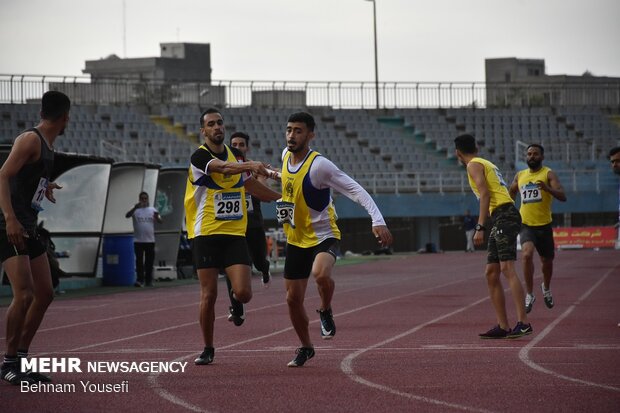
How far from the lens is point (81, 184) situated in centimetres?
2619

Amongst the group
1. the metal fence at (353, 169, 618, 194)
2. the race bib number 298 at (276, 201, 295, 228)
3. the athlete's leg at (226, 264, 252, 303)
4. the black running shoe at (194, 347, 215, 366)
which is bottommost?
the black running shoe at (194, 347, 215, 366)

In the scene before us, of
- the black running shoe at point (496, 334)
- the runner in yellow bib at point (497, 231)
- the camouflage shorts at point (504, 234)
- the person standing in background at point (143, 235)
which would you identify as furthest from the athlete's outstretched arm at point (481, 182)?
the person standing in background at point (143, 235)

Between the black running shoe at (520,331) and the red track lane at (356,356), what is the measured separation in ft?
0.64

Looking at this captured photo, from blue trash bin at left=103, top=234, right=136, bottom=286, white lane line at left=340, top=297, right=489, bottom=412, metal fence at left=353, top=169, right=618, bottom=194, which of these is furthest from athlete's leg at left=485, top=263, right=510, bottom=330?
metal fence at left=353, top=169, right=618, bottom=194

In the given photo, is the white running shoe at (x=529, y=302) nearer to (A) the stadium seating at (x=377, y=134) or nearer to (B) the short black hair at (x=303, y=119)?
(B) the short black hair at (x=303, y=119)

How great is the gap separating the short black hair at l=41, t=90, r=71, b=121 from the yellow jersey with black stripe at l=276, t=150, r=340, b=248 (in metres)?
1.89

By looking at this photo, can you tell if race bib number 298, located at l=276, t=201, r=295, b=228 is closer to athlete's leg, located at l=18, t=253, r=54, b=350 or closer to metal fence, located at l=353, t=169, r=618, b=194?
athlete's leg, located at l=18, t=253, r=54, b=350

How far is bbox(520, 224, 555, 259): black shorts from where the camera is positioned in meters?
16.2

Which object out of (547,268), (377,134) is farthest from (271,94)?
(547,268)

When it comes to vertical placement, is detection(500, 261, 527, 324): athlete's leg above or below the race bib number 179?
below

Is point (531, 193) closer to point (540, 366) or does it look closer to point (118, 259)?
point (540, 366)

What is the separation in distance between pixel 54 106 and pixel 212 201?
5.87 ft

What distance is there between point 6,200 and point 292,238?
2.44 meters

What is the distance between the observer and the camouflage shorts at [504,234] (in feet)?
41.9
